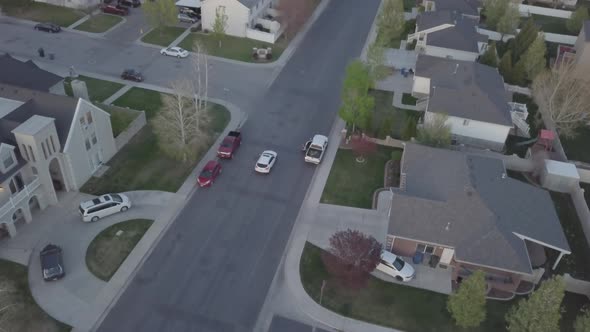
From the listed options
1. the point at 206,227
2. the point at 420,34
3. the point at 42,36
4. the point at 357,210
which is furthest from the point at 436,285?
the point at 42,36

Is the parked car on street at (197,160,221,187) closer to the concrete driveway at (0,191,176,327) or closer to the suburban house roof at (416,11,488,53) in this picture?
the concrete driveway at (0,191,176,327)

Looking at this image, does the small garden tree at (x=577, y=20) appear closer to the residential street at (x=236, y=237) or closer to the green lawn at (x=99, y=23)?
the residential street at (x=236, y=237)

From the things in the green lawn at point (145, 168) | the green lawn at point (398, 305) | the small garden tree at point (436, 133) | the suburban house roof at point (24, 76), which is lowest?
the green lawn at point (398, 305)

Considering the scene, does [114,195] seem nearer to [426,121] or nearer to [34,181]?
[34,181]

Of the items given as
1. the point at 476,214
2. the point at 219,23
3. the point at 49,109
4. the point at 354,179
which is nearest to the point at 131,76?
the point at 219,23

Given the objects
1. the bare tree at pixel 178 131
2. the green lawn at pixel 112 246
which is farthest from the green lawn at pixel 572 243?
the green lawn at pixel 112 246

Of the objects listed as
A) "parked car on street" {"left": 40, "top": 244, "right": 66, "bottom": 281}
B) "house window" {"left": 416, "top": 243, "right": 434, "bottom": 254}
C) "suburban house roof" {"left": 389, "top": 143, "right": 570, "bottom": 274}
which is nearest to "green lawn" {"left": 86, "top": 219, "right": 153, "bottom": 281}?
"parked car on street" {"left": 40, "top": 244, "right": 66, "bottom": 281}
